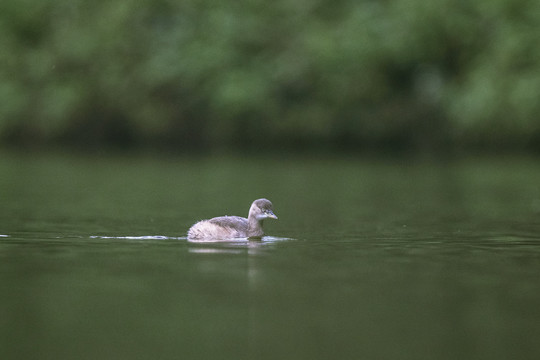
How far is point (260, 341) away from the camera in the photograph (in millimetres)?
7902

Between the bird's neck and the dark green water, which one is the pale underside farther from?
the dark green water

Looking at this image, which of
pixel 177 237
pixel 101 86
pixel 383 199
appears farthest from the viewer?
pixel 101 86

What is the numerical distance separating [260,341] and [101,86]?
51.0m

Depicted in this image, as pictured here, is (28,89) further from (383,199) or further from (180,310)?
(180,310)

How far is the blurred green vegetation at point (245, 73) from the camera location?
5088 centimetres

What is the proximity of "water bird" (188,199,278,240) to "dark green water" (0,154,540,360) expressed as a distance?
28cm

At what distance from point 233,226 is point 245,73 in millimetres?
42626

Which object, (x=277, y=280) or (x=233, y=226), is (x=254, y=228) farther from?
(x=277, y=280)

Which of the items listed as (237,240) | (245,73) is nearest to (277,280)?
(237,240)

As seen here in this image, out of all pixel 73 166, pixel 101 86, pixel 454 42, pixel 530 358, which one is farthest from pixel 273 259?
pixel 101 86

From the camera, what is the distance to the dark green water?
310 inches

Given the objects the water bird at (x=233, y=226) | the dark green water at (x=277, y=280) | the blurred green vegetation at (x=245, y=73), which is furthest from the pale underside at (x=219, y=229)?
the blurred green vegetation at (x=245, y=73)

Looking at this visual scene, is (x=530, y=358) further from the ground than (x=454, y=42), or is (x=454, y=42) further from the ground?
(x=454, y=42)

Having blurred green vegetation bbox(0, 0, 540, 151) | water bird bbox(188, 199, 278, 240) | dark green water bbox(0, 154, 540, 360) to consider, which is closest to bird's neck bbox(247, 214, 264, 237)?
water bird bbox(188, 199, 278, 240)
